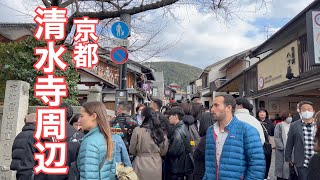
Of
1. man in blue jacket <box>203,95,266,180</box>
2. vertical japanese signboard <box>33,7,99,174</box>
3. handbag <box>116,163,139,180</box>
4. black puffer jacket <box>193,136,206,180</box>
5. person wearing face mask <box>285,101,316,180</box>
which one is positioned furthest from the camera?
person wearing face mask <box>285,101,316,180</box>

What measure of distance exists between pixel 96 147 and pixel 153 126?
2196 mm

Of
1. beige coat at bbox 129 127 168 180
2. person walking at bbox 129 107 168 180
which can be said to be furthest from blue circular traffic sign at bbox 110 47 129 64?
beige coat at bbox 129 127 168 180

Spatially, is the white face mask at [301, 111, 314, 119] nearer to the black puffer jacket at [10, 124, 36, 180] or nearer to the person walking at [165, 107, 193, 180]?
the person walking at [165, 107, 193, 180]

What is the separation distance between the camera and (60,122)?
4641 mm

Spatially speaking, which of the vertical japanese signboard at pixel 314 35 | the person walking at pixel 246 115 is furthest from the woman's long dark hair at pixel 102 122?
the vertical japanese signboard at pixel 314 35

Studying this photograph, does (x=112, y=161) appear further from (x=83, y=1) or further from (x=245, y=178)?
(x=83, y=1)

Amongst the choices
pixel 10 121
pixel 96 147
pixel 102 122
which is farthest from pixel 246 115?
pixel 10 121

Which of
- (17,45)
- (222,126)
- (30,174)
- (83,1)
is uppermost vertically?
(83,1)

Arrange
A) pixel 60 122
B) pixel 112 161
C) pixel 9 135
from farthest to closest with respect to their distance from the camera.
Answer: pixel 9 135 < pixel 60 122 < pixel 112 161

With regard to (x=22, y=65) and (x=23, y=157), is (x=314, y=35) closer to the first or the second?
(x=23, y=157)

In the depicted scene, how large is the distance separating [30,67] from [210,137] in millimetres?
9708

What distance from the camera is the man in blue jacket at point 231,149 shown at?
11.4 ft

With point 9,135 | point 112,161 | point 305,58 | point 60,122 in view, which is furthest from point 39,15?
point 305,58

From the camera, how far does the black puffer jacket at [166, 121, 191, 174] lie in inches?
223
